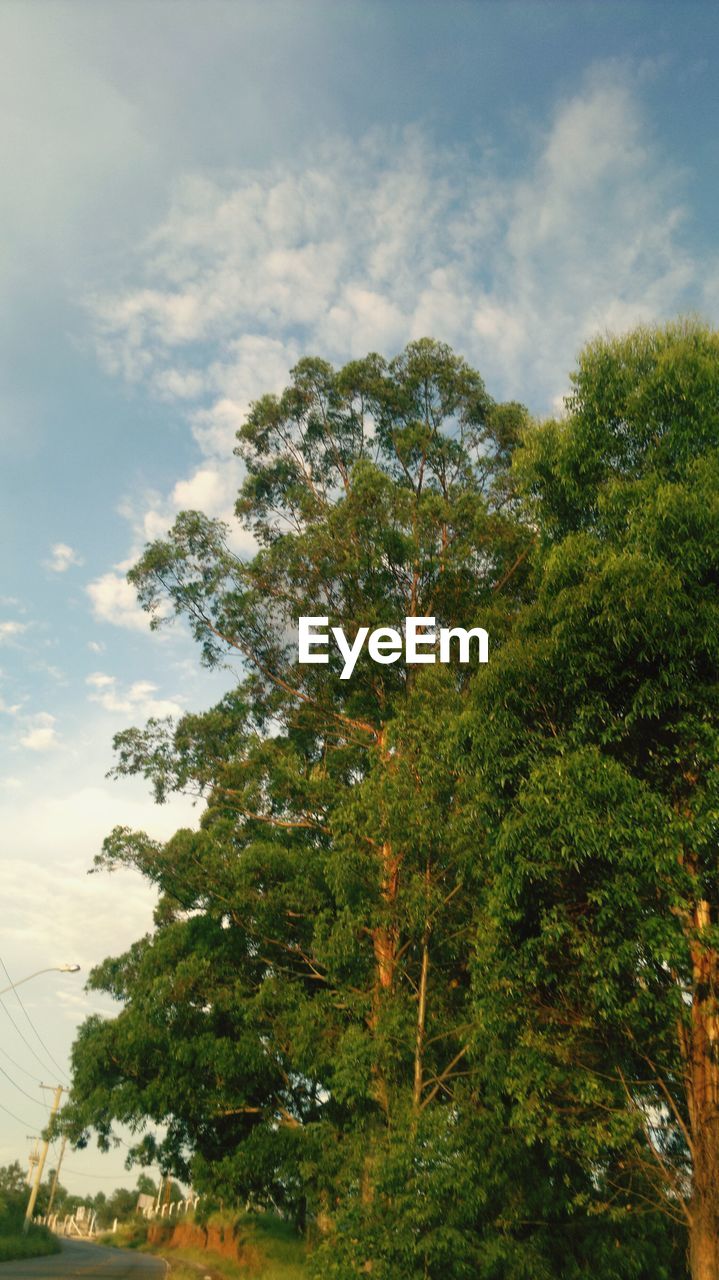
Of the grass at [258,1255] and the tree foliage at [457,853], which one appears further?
the grass at [258,1255]

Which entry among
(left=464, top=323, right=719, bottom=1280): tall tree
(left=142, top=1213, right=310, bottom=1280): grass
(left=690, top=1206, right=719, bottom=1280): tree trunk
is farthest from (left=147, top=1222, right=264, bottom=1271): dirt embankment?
(left=690, top=1206, right=719, bottom=1280): tree trunk

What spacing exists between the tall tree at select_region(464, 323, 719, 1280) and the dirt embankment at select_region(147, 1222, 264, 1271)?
2277cm

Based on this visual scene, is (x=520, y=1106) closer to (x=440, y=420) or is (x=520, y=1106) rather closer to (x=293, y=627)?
(x=293, y=627)

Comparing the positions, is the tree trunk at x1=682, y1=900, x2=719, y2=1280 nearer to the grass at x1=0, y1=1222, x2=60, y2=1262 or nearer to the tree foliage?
the tree foliage

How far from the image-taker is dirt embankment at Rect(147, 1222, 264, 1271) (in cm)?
2970

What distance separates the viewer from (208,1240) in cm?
3994

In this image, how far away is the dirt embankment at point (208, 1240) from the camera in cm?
2970

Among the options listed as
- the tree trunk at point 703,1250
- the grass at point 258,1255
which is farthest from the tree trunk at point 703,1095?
the grass at point 258,1255

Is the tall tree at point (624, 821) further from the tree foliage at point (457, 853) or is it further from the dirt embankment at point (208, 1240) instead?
the dirt embankment at point (208, 1240)

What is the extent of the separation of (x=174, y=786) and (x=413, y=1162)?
11.2 meters

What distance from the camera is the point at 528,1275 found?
516 inches

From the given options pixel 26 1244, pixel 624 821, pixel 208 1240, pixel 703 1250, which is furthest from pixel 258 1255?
pixel 624 821

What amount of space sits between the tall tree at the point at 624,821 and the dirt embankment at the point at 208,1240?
22773 millimetres

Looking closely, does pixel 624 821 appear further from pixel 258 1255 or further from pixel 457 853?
pixel 258 1255
